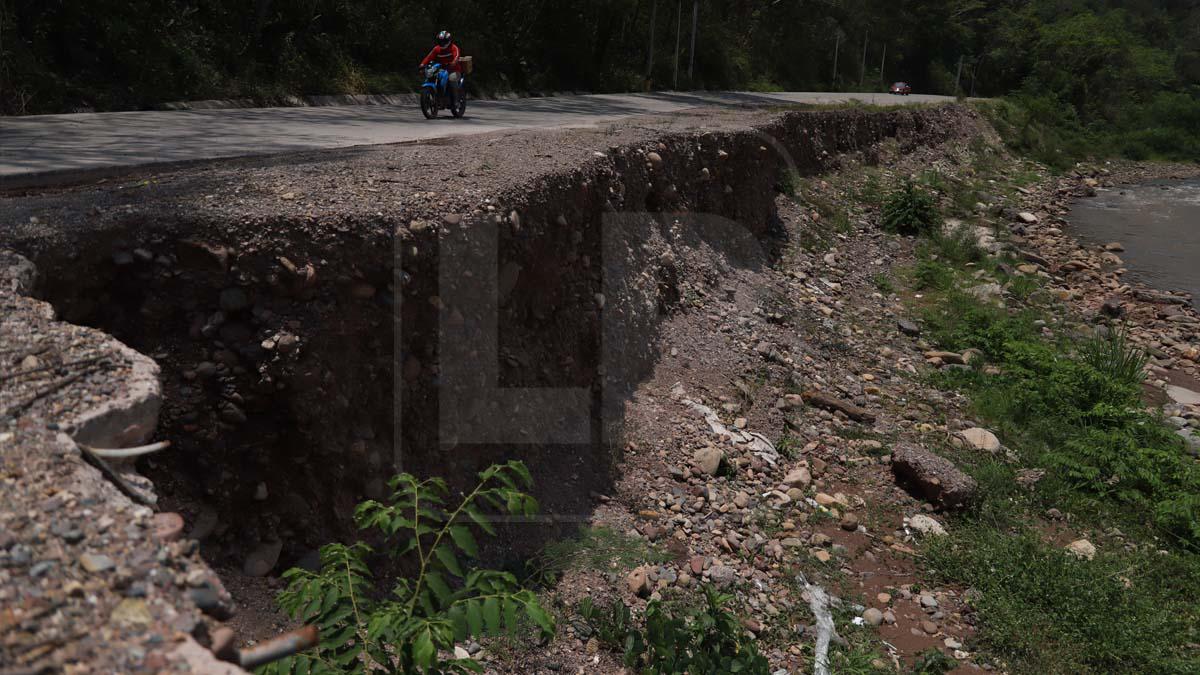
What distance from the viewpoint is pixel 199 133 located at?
8.12 m

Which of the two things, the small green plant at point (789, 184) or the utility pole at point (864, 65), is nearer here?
the small green plant at point (789, 184)

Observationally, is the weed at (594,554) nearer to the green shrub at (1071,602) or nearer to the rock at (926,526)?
the green shrub at (1071,602)

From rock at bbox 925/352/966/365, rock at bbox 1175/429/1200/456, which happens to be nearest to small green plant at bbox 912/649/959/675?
rock at bbox 1175/429/1200/456

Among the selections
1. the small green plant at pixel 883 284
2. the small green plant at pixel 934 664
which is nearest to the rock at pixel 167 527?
the small green plant at pixel 934 664

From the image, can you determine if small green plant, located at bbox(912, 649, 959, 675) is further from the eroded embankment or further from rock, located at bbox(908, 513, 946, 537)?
the eroded embankment

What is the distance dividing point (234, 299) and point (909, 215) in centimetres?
1023

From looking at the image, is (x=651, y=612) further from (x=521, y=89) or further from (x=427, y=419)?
(x=521, y=89)

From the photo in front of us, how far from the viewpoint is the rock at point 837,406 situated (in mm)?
7191

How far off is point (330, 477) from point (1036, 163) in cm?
2318

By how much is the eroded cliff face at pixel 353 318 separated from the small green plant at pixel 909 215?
6530 mm

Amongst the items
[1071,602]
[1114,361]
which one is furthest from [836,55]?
[1071,602]

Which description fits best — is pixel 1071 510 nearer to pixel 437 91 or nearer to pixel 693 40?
pixel 437 91

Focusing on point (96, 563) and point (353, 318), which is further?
point (353, 318)

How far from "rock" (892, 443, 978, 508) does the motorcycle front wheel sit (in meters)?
7.26
